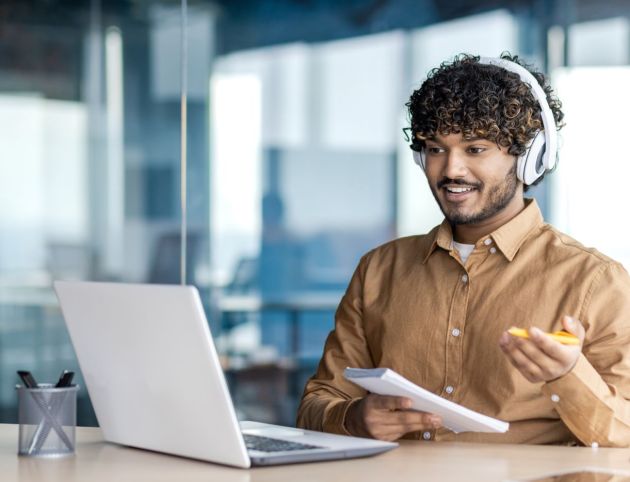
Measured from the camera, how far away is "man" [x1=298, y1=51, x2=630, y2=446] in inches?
99.4

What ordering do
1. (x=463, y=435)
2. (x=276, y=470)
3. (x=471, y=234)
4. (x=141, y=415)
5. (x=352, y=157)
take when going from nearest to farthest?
(x=276, y=470)
(x=141, y=415)
(x=463, y=435)
(x=471, y=234)
(x=352, y=157)

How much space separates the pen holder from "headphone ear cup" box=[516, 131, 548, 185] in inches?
44.2

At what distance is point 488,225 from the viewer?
2.74 m

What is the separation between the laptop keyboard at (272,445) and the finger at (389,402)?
0.58 feet

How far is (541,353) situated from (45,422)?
891 mm

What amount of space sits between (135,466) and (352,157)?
12.3ft

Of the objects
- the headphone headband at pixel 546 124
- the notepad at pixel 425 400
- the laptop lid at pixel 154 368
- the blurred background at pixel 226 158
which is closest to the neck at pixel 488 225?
the headphone headband at pixel 546 124

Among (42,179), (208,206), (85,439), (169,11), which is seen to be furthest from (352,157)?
(85,439)

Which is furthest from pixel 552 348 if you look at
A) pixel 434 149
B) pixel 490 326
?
pixel 434 149

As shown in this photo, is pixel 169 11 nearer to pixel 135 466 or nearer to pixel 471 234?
pixel 471 234

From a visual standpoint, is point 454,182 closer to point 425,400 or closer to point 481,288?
point 481,288

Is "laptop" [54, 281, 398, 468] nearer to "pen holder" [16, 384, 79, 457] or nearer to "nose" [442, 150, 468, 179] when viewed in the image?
"pen holder" [16, 384, 79, 457]

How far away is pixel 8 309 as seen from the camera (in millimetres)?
5941

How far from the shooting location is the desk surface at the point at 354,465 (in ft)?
6.36
